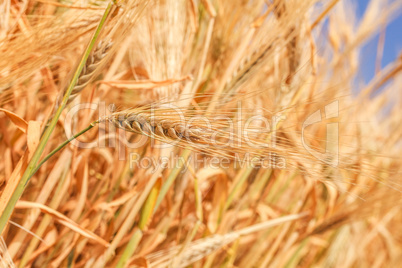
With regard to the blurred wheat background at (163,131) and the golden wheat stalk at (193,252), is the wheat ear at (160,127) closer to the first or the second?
the blurred wheat background at (163,131)

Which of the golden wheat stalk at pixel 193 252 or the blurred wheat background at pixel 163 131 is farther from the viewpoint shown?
the golden wheat stalk at pixel 193 252

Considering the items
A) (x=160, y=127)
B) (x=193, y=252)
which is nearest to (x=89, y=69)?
(x=160, y=127)

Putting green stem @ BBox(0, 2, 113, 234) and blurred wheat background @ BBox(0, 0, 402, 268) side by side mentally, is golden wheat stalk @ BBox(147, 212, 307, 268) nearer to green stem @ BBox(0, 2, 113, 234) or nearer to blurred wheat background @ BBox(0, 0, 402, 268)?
blurred wheat background @ BBox(0, 0, 402, 268)

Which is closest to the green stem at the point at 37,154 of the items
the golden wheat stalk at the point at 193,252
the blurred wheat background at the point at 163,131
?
the blurred wheat background at the point at 163,131

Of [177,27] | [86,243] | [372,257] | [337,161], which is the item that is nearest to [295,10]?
[177,27]

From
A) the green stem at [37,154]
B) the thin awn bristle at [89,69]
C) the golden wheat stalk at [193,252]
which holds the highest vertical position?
the thin awn bristle at [89,69]

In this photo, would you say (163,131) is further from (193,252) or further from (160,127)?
(193,252)

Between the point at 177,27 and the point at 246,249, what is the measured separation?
2.10ft

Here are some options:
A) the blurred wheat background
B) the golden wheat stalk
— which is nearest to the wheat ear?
the blurred wheat background

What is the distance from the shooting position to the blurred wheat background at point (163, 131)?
46cm

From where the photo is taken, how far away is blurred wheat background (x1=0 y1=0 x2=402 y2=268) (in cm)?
46

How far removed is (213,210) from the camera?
819mm

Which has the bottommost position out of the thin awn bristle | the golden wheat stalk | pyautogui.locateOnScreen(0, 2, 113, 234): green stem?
the golden wheat stalk

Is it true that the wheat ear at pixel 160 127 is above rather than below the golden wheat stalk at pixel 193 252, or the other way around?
above
